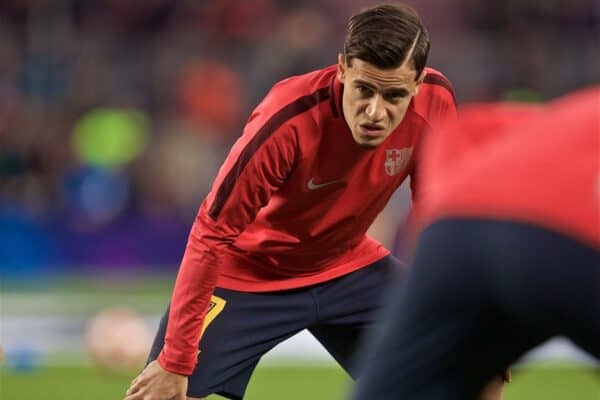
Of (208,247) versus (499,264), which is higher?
(208,247)

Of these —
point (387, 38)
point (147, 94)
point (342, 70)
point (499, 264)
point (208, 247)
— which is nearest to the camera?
point (499, 264)

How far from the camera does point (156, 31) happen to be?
17375mm

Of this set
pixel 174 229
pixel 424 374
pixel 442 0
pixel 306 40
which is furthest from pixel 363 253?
pixel 442 0

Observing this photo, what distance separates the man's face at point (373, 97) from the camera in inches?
199

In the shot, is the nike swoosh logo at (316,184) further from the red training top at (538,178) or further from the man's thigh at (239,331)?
the red training top at (538,178)

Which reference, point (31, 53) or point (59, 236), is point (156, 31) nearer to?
point (31, 53)

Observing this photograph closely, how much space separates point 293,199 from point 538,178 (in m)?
2.51

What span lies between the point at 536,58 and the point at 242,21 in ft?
13.4

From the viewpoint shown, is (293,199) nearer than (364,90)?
No

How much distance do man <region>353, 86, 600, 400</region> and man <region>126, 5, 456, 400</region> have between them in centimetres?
198

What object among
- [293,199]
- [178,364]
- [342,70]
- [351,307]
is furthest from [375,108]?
[178,364]

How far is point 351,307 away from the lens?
562cm

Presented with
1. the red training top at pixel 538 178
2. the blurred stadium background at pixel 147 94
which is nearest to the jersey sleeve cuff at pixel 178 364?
the red training top at pixel 538 178

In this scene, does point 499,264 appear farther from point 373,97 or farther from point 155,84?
point 155,84
